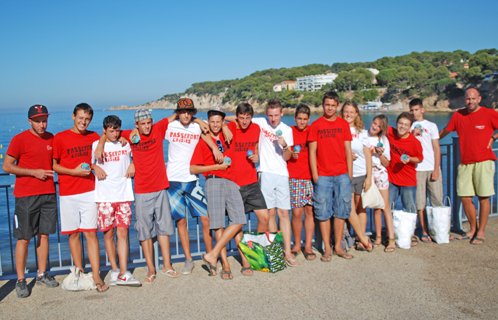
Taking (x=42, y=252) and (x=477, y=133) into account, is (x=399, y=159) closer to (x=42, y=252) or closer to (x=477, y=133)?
(x=477, y=133)

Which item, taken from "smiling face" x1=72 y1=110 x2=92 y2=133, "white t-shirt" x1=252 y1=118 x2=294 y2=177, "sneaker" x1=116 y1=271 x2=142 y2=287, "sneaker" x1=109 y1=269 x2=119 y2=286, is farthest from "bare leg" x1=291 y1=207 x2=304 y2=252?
"smiling face" x1=72 y1=110 x2=92 y2=133

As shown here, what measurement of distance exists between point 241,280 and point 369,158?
7.85 feet

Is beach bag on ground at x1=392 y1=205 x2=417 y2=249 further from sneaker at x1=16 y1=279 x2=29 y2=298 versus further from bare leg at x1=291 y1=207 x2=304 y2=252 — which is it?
sneaker at x1=16 y1=279 x2=29 y2=298

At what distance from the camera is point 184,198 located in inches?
177

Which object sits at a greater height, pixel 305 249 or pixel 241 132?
pixel 241 132

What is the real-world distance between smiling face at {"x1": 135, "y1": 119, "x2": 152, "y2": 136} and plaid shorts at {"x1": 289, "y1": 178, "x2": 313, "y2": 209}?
6.55 ft

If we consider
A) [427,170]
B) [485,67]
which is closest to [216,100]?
[485,67]

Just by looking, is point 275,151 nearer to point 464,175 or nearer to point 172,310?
point 172,310

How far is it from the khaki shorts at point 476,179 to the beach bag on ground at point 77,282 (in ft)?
17.1

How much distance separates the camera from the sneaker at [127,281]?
13.1 ft

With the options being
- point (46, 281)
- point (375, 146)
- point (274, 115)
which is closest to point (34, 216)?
point (46, 281)

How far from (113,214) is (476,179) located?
5054 millimetres

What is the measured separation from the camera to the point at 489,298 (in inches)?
141

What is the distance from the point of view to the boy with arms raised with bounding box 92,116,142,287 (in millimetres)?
4055
